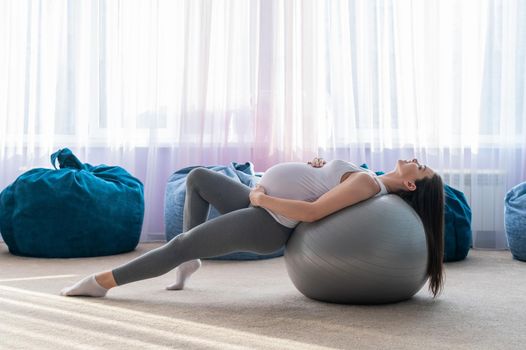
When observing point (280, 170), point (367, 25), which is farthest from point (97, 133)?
point (280, 170)

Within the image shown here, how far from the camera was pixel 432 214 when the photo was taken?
9.26 feet

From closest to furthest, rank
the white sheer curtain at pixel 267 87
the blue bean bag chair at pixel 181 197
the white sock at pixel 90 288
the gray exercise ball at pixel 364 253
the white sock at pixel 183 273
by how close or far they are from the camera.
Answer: the gray exercise ball at pixel 364 253
the white sock at pixel 90 288
the white sock at pixel 183 273
the blue bean bag chair at pixel 181 197
the white sheer curtain at pixel 267 87

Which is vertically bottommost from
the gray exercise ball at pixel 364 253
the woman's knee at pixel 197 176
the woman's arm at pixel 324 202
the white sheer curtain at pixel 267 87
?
the gray exercise ball at pixel 364 253

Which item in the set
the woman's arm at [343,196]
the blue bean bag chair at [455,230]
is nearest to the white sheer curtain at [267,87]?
the blue bean bag chair at [455,230]

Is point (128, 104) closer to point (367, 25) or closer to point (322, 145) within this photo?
point (322, 145)

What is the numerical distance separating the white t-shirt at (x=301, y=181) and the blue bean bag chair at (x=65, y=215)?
A: 1.67 meters

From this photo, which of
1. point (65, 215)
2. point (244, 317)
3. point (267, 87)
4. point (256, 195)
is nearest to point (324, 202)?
point (256, 195)

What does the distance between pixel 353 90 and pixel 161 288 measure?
2329mm

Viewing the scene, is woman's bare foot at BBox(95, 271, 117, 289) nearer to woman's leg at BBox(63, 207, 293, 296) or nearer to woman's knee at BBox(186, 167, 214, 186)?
woman's leg at BBox(63, 207, 293, 296)

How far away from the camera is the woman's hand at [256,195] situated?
2.79 metres

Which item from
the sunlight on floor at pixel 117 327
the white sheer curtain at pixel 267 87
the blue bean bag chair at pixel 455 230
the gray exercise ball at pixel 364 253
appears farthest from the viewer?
the white sheer curtain at pixel 267 87

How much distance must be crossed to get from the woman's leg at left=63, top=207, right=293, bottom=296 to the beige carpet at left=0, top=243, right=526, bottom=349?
0.43 ft

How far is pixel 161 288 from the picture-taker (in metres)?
3.15

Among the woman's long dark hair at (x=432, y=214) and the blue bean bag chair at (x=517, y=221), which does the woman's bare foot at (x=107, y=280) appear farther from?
the blue bean bag chair at (x=517, y=221)
